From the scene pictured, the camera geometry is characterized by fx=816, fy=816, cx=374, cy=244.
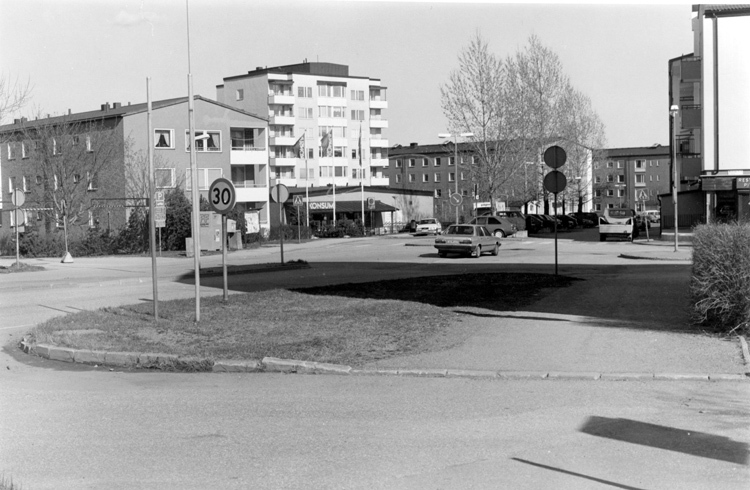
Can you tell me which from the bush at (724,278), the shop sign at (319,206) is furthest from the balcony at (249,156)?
the bush at (724,278)

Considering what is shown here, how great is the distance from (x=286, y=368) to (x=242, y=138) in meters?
60.5

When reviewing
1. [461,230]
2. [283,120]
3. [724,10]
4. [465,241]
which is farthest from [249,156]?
[724,10]

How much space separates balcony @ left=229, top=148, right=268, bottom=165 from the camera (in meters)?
67.4

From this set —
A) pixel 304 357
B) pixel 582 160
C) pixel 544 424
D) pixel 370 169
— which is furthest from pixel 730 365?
pixel 370 169

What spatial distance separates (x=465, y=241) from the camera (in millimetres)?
35781

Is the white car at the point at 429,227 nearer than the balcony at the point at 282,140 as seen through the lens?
Yes

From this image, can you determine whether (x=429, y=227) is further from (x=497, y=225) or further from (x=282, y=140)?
(x=282, y=140)

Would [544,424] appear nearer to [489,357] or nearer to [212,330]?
[489,357]

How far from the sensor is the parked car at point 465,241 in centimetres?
3581

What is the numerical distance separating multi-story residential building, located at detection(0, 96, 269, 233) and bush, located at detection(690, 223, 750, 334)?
1569 inches

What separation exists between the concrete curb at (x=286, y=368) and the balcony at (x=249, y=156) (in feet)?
185

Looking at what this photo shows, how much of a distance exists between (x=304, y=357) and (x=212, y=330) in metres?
2.96

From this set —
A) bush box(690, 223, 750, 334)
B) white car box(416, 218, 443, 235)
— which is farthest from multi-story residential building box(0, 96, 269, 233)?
bush box(690, 223, 750, 334)

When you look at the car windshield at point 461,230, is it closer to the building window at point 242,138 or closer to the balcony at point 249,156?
the balcony at point 249,156
